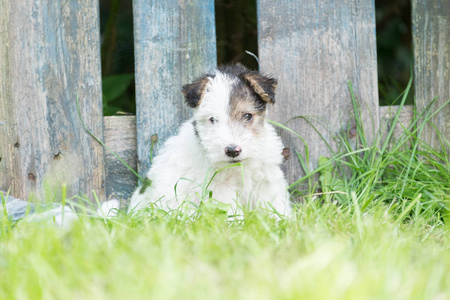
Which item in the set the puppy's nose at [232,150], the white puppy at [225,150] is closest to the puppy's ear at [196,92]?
the white puppy at [225,150]

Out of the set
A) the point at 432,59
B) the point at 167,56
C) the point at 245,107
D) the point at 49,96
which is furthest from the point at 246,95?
the point at 432,59

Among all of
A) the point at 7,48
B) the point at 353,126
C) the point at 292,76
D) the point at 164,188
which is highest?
the point at 7,48

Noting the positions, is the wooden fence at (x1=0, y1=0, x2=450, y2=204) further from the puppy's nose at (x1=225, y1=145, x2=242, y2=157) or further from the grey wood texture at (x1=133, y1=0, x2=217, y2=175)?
the puppy's nose at (x1=225, y1=145, x2=242, y2=157)

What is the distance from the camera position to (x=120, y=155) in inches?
181

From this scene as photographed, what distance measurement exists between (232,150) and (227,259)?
4.91ft

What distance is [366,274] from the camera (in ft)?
6.63

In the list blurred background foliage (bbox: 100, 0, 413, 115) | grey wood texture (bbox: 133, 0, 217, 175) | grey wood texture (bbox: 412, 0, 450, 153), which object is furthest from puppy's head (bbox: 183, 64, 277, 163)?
blurred background foliage (bbox: 100, 0, 413, 115)

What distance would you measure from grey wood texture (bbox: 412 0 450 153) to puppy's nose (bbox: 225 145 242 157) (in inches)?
71.2

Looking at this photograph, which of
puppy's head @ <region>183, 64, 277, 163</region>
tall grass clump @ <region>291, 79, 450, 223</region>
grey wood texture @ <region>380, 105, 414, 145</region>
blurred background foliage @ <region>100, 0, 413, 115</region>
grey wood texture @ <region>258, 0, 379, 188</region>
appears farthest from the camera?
blurred background foliage @ <region>100, 0, 413, 115</region>

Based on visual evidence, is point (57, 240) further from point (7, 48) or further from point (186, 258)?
point (7, 48)

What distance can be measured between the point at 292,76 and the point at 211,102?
97 centimetres

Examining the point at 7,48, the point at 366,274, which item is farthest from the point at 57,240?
the point at 7,48

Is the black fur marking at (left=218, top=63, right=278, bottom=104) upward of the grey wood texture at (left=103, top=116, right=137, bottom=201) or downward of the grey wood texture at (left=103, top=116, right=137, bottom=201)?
upward

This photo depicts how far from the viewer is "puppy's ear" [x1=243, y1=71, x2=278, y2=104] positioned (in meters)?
3.91
